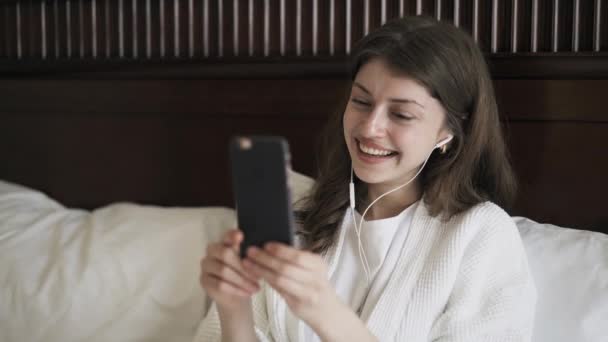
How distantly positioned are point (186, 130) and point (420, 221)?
28.8 inches

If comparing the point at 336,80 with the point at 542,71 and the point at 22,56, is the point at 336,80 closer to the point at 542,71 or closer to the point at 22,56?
the point at 542,71

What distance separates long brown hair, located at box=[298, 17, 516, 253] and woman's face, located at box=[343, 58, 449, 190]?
2cm

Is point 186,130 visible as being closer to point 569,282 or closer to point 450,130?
point 450,130

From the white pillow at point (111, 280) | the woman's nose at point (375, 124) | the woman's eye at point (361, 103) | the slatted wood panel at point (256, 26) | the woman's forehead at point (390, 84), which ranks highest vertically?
the slatted wood panel at point (256, 26)

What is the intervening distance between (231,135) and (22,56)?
2.31 ft

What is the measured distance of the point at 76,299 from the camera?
137 cm

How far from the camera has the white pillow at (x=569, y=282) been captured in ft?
3.63

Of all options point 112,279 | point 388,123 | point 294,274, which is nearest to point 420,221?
point 388,123

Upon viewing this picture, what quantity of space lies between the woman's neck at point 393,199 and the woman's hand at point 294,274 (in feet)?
1.24

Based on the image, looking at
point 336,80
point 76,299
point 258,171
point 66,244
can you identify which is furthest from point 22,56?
point 258,171

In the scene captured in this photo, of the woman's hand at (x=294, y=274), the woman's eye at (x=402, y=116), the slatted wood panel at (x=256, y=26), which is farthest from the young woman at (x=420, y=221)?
the slatted wood panel at (x=256, y=26)

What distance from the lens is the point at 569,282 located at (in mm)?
1155

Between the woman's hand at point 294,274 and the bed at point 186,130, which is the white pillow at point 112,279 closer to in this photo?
the bed at point 186,130

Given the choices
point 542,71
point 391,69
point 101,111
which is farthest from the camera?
point 101,111
